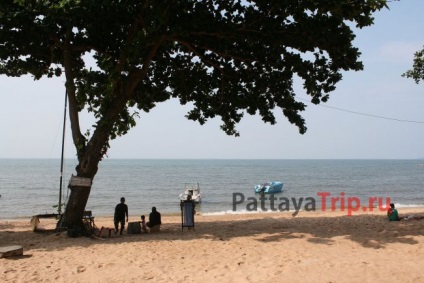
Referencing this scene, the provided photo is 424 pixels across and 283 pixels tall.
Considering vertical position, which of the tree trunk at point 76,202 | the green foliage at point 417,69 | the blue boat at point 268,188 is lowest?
the blue boat at point 268,188

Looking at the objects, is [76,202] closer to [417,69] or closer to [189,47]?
[189,47]

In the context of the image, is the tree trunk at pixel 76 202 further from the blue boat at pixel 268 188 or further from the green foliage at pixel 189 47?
the blue boat at pixel 268 188

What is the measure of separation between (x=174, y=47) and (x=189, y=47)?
221 cm

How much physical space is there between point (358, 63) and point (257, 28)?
12.7ft

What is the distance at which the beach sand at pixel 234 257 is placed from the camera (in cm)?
798

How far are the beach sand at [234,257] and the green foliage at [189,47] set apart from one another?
15.1 ft

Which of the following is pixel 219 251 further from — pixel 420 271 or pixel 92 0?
pixel 92 0

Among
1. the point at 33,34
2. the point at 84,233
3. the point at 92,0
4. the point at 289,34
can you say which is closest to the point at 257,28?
the point at 289,34

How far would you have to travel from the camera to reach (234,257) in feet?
30.7

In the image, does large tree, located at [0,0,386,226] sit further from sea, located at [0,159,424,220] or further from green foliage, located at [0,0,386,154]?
sea, located at [0,159,424,220]

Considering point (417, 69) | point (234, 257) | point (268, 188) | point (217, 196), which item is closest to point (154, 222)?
point (234, 257)

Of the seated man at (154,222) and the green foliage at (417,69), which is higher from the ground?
the green foliage at (417,69)

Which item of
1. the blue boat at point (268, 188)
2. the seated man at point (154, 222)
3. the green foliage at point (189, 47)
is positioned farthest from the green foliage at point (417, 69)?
the blue boat at point (268, 188)

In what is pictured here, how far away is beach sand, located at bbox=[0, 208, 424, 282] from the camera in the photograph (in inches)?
314
